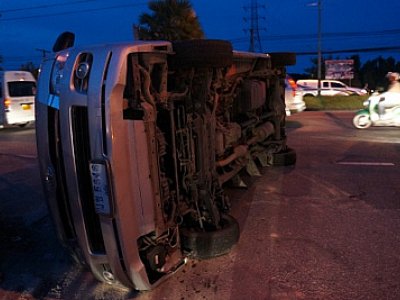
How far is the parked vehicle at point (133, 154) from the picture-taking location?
2.87m

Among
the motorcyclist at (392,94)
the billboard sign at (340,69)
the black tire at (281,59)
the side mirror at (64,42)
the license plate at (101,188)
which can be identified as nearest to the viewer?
the license plate at (101,188)

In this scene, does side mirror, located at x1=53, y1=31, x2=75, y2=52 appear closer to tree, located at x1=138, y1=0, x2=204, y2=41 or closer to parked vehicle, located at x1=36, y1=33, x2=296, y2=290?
parked vehicle, located at x1=36, y1=33, x2=296, y2=290

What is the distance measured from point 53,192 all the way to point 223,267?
1466mm

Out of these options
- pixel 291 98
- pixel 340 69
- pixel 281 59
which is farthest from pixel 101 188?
pixel 340 69

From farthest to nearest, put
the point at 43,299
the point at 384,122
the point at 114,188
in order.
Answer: the point at 384,122, the point at 43,299, the point at 114,188

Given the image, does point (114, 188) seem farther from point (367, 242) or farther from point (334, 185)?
point (334, 185)

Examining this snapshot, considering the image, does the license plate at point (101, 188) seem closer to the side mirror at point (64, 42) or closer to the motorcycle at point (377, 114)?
the side mirror at point (64, 42)

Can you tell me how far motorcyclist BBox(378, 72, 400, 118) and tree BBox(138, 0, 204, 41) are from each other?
17.6 metres

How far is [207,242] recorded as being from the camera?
12.3 ft

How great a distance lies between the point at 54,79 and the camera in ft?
10.3

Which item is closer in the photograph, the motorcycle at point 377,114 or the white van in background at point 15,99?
the motorcycle at point 377,114

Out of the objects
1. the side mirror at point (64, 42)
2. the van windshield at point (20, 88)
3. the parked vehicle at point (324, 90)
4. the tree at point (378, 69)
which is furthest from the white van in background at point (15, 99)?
the tree at point (378, 69)

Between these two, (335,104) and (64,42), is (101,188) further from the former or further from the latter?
(335,104)

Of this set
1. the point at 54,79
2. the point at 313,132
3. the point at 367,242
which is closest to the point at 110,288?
the point at 54,79
